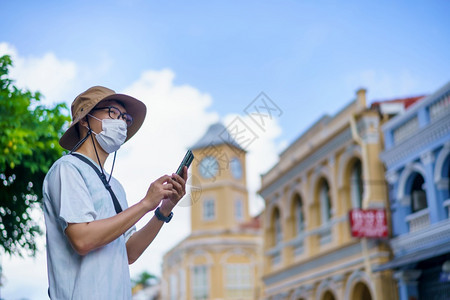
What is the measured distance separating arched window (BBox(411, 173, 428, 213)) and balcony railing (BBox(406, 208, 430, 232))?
1.12 feet

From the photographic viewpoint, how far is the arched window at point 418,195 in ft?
51.0

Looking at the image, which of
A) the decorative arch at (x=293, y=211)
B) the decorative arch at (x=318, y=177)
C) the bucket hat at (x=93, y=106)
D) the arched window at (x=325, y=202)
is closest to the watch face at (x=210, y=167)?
the bucket hat at (x=93, y=106)

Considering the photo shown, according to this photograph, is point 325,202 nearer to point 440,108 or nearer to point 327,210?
point 327,210

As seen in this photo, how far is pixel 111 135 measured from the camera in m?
2.75

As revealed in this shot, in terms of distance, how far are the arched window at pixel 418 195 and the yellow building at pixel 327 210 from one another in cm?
97

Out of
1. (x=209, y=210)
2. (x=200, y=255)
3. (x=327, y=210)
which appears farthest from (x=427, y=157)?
(x=209, y=210)

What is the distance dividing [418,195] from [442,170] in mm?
1697

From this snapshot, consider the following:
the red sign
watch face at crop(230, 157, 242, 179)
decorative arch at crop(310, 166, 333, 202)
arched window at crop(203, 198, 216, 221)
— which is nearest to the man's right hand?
the red sign

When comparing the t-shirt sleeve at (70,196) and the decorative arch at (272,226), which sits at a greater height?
the decorative arch at (272,226)

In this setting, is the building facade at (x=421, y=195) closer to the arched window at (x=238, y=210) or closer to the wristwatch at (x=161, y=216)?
the wristwatch at (x=161, y=216)

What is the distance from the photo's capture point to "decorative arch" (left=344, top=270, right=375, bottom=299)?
54.1ft

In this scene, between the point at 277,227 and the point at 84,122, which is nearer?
the point at 84,122

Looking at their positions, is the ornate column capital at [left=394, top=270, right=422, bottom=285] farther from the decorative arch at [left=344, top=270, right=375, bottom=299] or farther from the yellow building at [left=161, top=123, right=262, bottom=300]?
the yellow building at [left=161, top=123, right=262, bottom=300]

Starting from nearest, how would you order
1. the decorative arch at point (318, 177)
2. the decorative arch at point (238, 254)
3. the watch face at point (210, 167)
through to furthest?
the watch face at point (210, 167), the decorative arch at point (318, 177), the decorative arch at point (238, 254)
